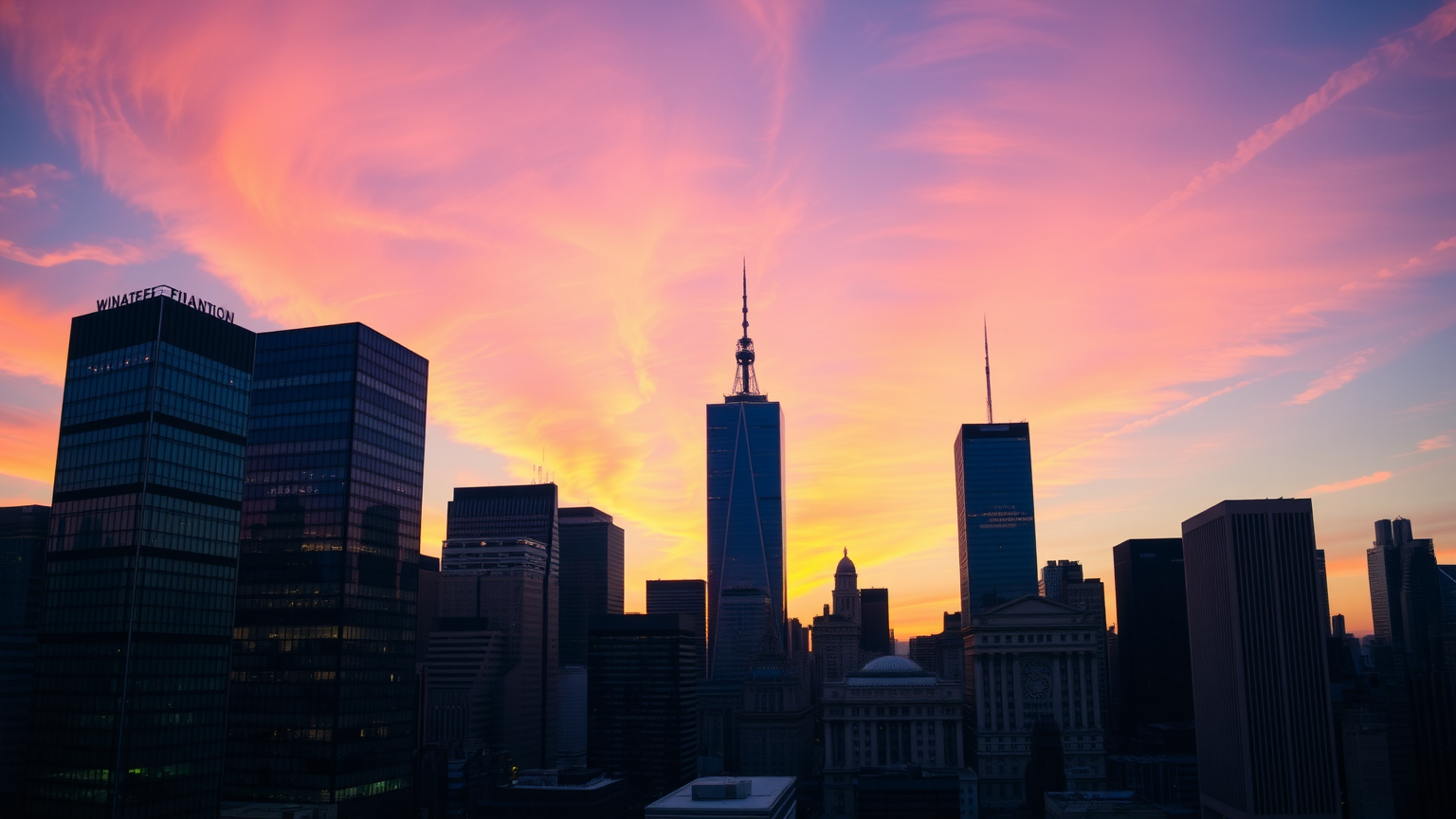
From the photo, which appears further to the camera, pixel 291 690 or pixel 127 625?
pixel 291 690

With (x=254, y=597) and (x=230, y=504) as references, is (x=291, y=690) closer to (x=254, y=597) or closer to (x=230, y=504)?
(x=254, y=597)

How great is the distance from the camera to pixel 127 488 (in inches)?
5763

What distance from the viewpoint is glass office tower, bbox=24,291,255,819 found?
140875 mm

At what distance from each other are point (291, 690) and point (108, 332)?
6965cm

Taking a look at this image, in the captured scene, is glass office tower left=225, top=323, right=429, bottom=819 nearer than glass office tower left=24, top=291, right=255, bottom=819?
No

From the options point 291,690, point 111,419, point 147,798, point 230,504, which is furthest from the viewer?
point 291,690

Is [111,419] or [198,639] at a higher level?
[111,419]

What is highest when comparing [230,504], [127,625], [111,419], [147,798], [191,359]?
[191,359]

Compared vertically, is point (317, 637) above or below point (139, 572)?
below

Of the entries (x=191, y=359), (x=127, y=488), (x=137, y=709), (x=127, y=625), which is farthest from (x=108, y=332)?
(x=137, y=709)

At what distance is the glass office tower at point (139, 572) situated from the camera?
462 feet

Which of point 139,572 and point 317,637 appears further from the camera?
point 317,637

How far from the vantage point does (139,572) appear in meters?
144

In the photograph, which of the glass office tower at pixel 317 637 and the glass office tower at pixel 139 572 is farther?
the glass office tower at pixel 317 637
